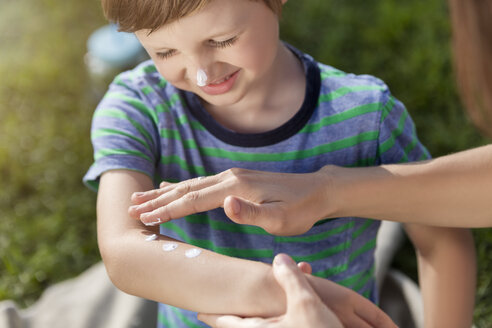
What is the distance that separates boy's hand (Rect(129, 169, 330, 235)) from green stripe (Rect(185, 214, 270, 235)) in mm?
183

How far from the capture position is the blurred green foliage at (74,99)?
1956mm

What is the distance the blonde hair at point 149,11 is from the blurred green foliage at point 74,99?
117 centimetres

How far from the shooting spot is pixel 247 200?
92 centimetres

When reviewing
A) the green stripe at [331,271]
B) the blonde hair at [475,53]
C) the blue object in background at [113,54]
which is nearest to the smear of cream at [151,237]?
Result: the green stripe at [331,271]

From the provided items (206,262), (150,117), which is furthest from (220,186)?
(150,117)

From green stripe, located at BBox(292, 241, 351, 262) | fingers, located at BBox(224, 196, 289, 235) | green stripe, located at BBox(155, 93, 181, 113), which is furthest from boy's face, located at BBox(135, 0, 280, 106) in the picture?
green stripe, located at BBox(292, 241, 351, 262)

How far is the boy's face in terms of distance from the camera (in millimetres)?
918

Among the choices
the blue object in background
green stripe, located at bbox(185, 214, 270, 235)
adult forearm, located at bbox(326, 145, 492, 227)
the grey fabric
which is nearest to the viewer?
adult forearm, located at bbox(326, 145, 492, 227)

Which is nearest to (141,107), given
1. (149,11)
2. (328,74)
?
Answer: (149,11)

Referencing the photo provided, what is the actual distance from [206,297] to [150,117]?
395 mm

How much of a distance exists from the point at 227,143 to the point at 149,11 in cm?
30

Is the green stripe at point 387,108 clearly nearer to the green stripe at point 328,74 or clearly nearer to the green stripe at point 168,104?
the green stripe at point 328,74

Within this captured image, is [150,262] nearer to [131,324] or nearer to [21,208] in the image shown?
[131,324]

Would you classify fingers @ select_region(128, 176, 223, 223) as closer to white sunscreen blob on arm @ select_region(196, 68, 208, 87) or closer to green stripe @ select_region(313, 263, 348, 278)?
white sunscreen blob on arm @ select_region(196, 68, 208, 87)
